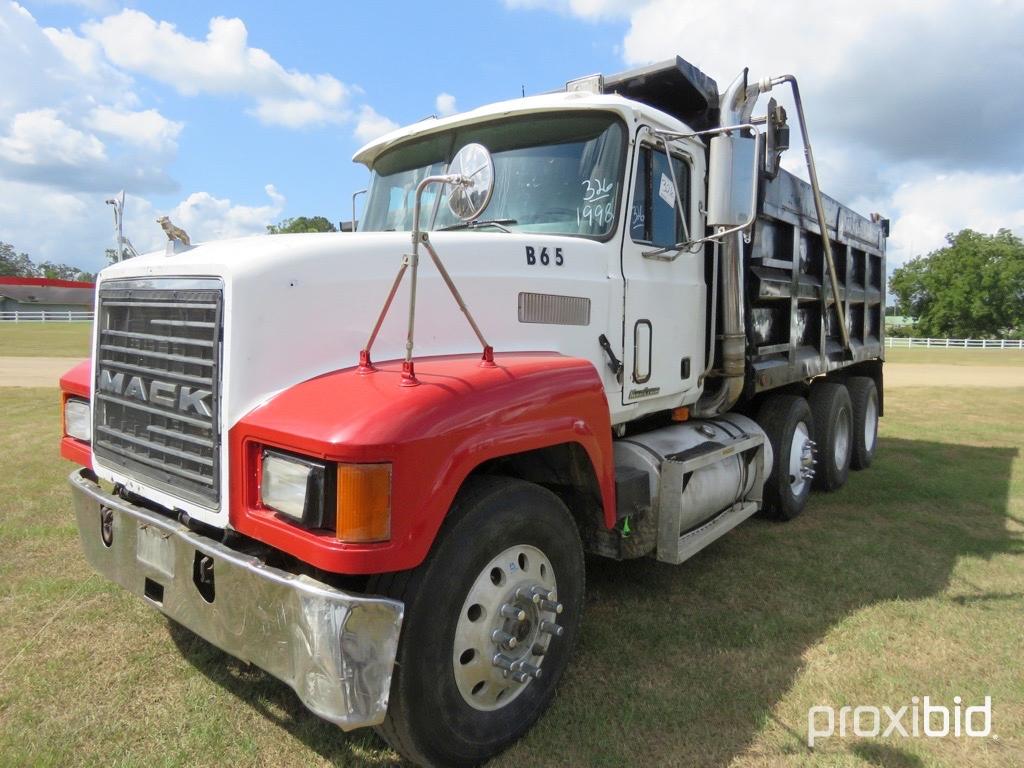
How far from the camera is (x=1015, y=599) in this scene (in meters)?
4.36

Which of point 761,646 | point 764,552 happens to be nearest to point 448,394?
point 761,646

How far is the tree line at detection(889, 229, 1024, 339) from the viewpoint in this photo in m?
66.9

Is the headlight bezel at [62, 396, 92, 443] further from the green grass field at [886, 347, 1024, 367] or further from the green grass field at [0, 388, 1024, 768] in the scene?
the green grass field at [886, 347, 1024, 367]

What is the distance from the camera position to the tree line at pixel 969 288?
66938 mm

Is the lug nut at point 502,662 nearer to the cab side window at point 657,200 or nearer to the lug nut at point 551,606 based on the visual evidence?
the lug nut at point 551,606

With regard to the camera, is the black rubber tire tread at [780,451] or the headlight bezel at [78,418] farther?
the black rubber tire tread at [780,451]

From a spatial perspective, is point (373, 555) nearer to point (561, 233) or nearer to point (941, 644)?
point (561, 233)

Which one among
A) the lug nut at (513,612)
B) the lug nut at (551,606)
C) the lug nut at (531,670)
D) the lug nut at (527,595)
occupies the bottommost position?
the lug nut at (531,670)

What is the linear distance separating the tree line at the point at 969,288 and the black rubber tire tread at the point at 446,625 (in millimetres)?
76909

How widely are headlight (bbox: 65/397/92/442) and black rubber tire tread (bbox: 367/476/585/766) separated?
1.99 metres

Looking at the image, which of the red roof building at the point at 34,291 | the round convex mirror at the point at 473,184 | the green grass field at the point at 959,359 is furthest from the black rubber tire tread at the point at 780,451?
the red roof building at the point at 34,291

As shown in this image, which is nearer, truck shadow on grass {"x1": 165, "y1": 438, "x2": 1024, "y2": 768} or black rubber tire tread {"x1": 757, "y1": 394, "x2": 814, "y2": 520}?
truck shadow on grass {"x1": 165, "y1": 438, "x2": 1024, "y2": 768}

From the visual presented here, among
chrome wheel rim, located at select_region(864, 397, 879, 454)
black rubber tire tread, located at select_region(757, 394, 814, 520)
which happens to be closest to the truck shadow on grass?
black rubber tire tread, located at select_region(757, 394, 814, 520)

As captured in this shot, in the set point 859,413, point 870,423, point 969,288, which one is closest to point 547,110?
point 859,413
